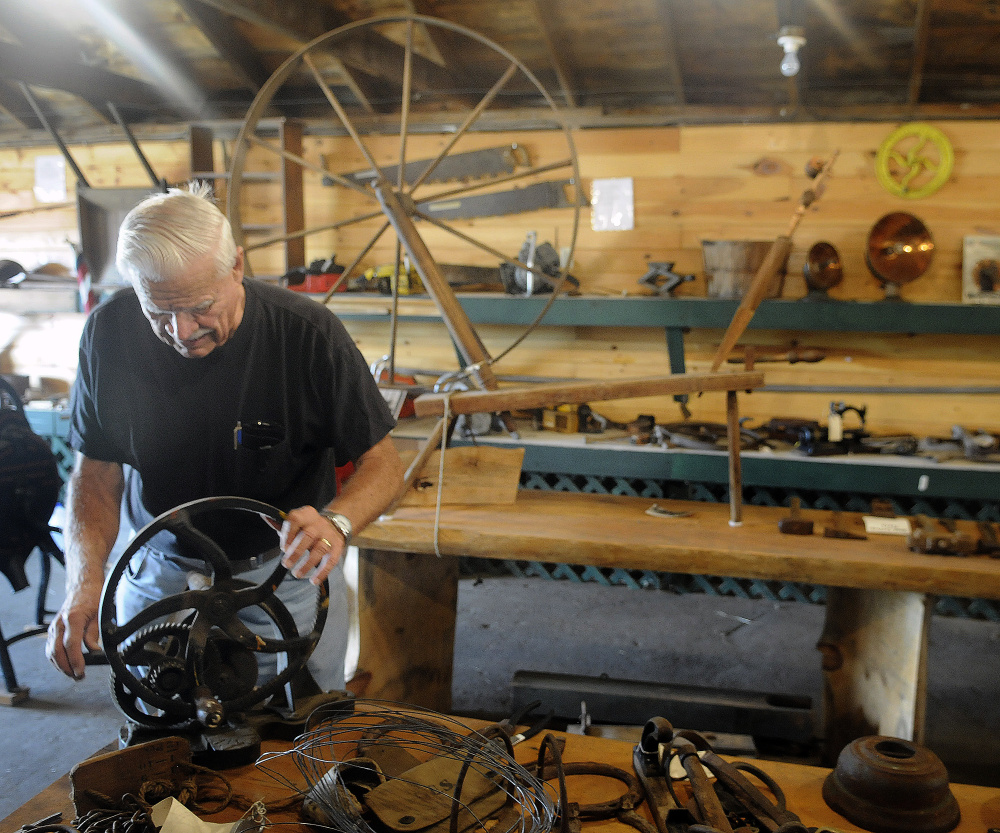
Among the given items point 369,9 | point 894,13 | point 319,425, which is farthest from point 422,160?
point 319,425

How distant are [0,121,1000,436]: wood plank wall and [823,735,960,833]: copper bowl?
8.41 feet

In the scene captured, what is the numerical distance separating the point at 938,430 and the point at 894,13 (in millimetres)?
1906

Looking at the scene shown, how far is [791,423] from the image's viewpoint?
368 centimetres

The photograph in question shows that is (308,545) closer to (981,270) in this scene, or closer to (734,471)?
(734,471)

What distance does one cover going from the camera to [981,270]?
11.7 ft

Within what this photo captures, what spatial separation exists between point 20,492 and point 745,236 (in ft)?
11.1

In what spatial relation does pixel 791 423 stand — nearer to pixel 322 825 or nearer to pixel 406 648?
pixel 406 648

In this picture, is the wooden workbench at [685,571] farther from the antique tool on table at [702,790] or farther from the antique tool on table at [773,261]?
the antique tool on table at [702,790]

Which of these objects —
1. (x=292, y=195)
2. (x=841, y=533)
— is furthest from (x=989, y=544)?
(x=292, y=195)

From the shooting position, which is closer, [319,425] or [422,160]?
[319,425]

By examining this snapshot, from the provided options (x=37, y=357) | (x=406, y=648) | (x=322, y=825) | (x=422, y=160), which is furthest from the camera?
(x=37, y=357)

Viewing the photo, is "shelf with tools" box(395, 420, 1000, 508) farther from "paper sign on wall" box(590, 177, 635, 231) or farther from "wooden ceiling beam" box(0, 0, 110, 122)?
"wooden ceiling beam" box(0, 0, 110, 122)

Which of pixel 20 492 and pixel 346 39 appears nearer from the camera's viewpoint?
pixel 20 492

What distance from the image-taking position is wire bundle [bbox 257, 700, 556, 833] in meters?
1.02
